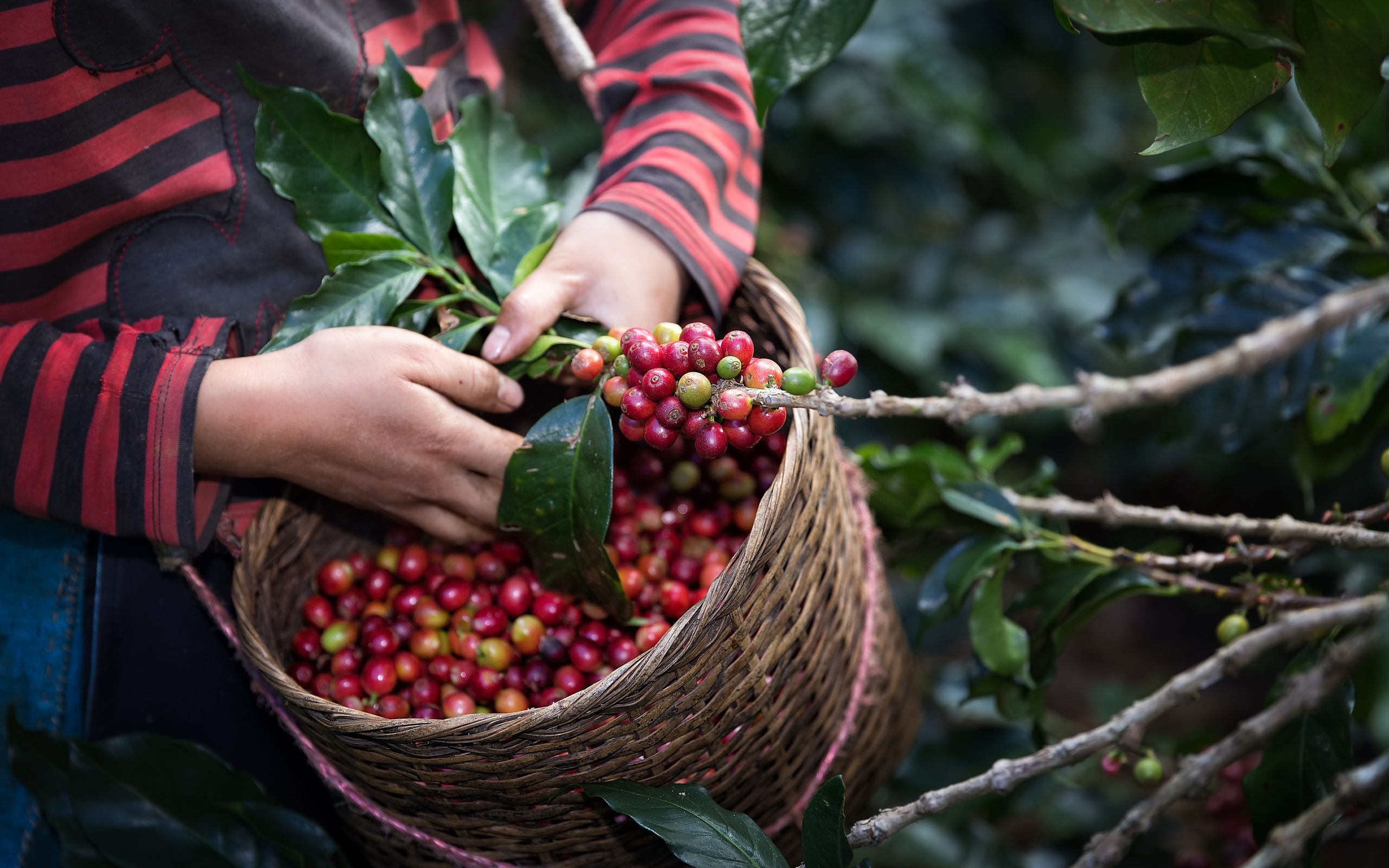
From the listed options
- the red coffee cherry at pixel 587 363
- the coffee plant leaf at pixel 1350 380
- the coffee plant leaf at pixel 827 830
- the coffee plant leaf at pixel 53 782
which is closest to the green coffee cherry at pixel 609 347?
the red coffee cherry at pixel 587 363

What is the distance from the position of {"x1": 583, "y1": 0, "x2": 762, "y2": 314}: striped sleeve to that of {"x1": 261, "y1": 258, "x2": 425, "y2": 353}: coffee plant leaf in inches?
7.7

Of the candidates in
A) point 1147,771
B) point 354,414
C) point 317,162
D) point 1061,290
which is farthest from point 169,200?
point 1061,290

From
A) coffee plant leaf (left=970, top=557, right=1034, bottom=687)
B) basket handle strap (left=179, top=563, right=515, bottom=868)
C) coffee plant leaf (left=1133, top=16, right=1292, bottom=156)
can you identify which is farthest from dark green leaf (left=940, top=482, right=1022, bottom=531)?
basket handle strap (left=179, top=563, right=515, bottom=868)

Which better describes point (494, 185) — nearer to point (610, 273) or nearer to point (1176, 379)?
point (610, 273)

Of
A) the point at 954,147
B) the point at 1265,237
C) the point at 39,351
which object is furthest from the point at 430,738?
the point at 954,147

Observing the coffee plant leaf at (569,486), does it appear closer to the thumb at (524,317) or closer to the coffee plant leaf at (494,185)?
the thumb at (524,317)

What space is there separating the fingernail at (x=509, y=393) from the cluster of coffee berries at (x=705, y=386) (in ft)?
0.49

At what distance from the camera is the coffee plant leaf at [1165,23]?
0.48 metres

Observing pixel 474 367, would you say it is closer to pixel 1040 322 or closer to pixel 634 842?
pixel 634 842

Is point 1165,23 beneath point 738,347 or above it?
above

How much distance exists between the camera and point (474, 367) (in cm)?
70

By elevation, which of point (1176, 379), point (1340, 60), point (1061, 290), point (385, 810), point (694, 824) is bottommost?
point (1061, 290)

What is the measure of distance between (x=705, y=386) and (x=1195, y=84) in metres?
0.38

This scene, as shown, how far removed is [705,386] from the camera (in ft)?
1.85
